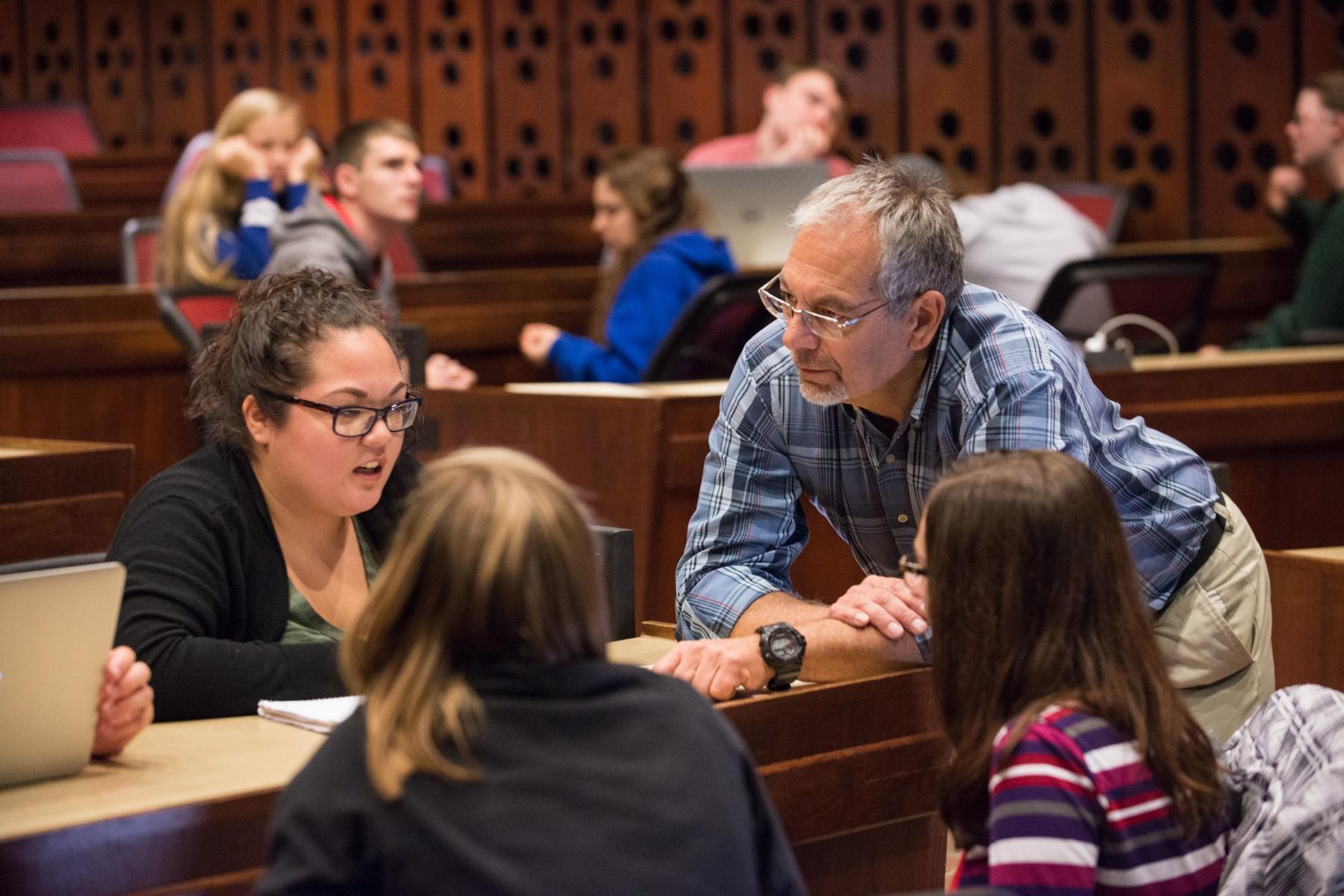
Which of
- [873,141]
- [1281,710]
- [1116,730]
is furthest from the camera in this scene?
[873,141]

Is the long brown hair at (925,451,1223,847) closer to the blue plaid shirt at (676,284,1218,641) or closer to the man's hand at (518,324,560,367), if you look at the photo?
the blue plaid shirt at (676,284,1218,641)

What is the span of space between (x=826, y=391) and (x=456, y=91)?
263 inches

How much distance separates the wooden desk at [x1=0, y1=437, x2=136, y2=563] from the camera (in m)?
3.05

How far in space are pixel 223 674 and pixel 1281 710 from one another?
1.15 meters

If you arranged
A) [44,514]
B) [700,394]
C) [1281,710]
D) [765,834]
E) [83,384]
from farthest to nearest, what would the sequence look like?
[83,384]
[700,394]
[44,514]
[1281,710]
[765,834]

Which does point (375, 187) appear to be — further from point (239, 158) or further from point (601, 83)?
point (601, 83)

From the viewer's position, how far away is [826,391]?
2254 mm

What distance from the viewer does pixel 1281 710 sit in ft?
5.83

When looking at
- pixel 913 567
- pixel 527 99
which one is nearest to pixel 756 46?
pixel 527 99

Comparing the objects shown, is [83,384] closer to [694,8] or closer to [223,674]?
[223,674]

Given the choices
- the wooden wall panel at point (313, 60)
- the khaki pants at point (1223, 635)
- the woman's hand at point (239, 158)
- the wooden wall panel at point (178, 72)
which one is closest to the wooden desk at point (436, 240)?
the woman's hand at point (239, 158)

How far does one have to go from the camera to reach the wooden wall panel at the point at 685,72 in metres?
7.88

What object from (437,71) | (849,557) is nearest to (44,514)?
(849,557)

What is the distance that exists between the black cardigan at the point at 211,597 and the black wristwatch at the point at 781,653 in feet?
1.69
